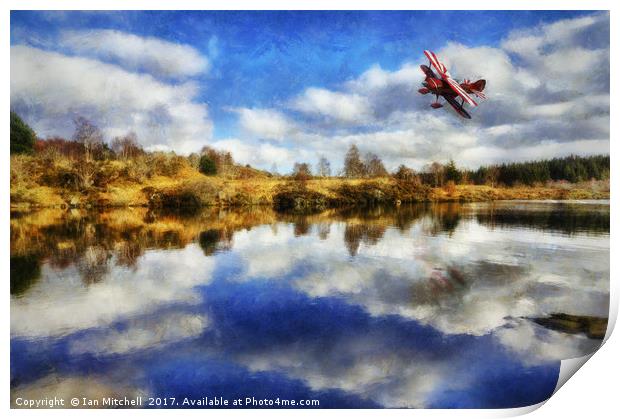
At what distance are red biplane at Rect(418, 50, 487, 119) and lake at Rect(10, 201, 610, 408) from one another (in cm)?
120

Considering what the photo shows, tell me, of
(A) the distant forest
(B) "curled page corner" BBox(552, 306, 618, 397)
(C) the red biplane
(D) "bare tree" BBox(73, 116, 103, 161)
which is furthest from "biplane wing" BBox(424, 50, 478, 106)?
(D) "bare tree" BBox(73, 116, 103, 161)

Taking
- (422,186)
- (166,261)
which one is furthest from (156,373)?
(422,186)

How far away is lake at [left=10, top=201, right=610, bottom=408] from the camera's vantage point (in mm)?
2824

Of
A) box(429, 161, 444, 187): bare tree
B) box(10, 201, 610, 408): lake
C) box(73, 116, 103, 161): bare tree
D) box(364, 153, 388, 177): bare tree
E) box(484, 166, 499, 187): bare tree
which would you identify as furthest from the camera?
box(364, 153, 388, 177): bare tree

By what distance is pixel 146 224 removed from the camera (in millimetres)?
4004

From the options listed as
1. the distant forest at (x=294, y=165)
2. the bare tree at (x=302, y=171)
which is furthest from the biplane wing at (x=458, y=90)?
the bare tree at (x=302, y=171)

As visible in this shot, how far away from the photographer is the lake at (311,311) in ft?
9.27

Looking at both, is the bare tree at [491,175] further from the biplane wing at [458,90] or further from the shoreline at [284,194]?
the biplane wing at [458,90]

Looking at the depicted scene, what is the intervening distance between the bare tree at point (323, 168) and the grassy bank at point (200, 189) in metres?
0.09

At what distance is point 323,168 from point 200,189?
137 cm

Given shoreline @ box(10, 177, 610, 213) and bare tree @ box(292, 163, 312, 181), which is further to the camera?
bare tree @ box(292, 163, 312, 181)

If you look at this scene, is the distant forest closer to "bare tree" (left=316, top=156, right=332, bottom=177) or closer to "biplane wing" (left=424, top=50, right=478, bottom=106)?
"bare tree" (left=316, top=156, right=332, bottom=177)

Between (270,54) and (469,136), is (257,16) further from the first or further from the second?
(469,136)

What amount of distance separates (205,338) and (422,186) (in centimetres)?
260
